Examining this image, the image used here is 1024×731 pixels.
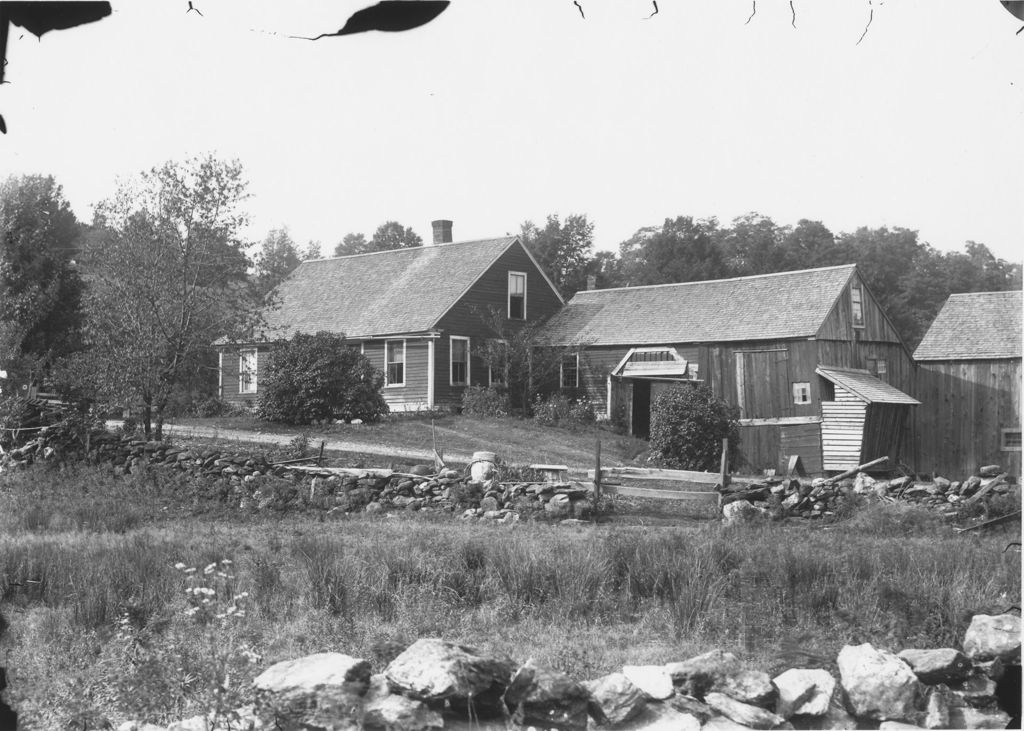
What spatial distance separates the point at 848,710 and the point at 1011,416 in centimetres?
2062

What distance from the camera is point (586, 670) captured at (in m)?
6.90

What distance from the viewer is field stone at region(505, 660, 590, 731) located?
582cm

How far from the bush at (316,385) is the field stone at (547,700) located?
82.6ft

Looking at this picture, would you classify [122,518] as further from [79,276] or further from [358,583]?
[79,276]

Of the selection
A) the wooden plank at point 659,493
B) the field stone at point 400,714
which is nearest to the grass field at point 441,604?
the field stone at point 400,714

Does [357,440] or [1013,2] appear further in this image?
[357,440]

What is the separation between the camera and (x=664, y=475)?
17.8 meters

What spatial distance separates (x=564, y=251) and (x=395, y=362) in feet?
34.1

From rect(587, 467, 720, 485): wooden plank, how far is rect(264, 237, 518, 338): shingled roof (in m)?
17.6

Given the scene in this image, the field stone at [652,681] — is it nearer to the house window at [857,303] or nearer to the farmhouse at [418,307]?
the house window at [857,303]

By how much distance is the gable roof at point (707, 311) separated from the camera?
99.6 feet

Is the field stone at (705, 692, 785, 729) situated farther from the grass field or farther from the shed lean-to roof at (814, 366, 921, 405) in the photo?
the shed lean-to roof at (814, 366, 921, 405)

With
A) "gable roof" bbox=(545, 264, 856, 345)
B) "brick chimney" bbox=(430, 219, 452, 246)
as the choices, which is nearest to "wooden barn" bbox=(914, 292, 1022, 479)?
"gable roof" bbox=(545, 264, 856, 345)

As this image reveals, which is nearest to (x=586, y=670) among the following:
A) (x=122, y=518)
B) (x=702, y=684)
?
(x=702, y=684)
